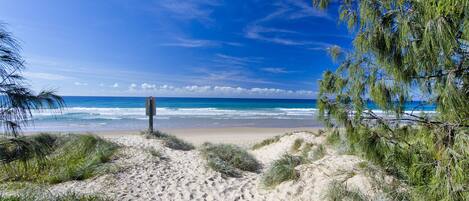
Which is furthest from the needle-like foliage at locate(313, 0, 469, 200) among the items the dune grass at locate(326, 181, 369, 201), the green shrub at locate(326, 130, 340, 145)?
the dune grass at locate(326, 181, 369, 201)

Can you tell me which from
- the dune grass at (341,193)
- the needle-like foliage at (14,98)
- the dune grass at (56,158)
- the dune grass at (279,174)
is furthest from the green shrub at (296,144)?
the needle-like foliage at (14,98)

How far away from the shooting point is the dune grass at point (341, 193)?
3.91 m

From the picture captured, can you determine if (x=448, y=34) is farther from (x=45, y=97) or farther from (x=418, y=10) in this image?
(x=45, y=97)

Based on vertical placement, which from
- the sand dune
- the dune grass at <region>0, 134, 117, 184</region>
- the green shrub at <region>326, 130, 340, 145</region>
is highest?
the green shrub at <region>326, 130, 340, 145</region>

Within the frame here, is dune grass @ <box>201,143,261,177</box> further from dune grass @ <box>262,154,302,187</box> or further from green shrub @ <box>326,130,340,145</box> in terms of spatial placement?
green shrub @ <box>326,130,340,145</box>

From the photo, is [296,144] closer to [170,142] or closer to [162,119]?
[170,142]

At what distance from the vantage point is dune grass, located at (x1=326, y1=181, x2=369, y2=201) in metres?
3.91

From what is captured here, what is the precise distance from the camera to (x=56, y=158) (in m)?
6.45

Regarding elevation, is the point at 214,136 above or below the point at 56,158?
below

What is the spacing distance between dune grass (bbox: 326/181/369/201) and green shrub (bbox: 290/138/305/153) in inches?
199

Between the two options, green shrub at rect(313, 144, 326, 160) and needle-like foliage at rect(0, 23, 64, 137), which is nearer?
needle-like foliage at rect(0, 23, 64, 137)

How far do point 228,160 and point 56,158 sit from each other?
3.73 m

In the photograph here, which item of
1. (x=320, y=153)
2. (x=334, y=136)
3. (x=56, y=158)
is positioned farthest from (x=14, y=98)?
(x=320, y=153)

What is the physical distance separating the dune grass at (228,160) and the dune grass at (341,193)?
2.53m
